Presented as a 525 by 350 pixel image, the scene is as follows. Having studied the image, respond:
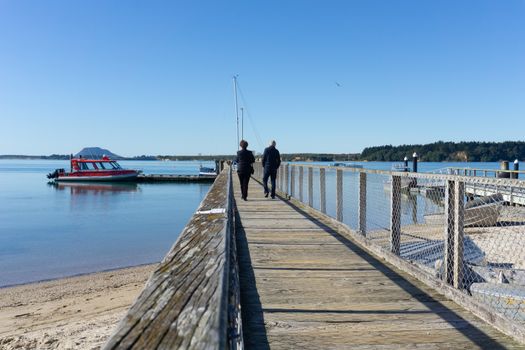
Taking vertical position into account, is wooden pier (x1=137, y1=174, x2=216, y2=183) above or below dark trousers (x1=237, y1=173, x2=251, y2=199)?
below

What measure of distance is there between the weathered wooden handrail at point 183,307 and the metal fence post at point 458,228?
2.96 metres

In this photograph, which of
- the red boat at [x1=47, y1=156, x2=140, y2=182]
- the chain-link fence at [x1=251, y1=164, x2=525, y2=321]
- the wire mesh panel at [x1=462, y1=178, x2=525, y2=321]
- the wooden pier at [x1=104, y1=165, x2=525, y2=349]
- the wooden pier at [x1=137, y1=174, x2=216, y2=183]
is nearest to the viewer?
the wooden pier at [x1=104, y1=165, x2=525, y2=349]

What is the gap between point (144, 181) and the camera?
2499 inches

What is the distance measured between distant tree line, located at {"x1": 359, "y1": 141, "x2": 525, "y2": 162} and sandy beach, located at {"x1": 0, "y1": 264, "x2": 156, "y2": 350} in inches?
3358

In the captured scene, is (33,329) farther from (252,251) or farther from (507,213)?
(507,213)

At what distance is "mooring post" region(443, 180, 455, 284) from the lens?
4.16 metres

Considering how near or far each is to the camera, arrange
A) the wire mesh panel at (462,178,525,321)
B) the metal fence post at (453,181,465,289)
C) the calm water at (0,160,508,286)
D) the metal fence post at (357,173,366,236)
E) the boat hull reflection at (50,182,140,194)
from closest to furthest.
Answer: the metal fence post at (453,181,465,289)
the wire mesh panel at (462,178,525,321)
the metal fence post at (357,173,366,236)
the calm water at (0,160,508,286)
the boat hull reflection at (50,182,140,194)

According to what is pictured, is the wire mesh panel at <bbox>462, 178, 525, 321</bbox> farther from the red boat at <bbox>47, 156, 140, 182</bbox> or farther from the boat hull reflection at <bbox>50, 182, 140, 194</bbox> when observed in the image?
the red boat at <bbox>47, 156, 140, 182</bbox>

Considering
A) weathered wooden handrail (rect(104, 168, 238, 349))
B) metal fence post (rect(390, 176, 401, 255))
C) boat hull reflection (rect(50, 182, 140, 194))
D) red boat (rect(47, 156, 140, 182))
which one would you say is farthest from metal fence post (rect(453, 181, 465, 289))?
red boat (rect(47, 156, 140, 182))

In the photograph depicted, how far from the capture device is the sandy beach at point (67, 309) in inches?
289

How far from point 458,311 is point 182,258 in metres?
2.92

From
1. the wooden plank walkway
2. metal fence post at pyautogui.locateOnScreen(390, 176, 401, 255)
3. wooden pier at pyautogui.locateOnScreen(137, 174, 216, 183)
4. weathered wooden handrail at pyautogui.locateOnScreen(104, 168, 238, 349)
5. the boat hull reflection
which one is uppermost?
weathered wooden handrail at pyautogui.locateOnScreen(104, 168, 238, 349)

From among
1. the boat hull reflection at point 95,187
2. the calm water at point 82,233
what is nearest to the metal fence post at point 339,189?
the calm water at point 82,233

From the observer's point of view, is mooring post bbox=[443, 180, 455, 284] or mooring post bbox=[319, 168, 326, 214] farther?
mooring post bbox=[319, 168, 326, 214]
